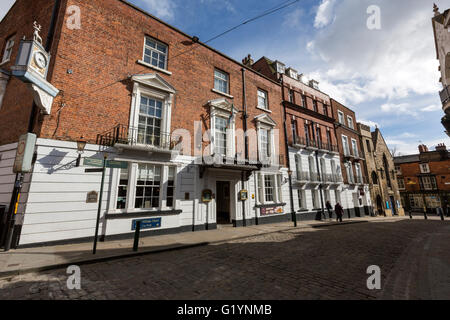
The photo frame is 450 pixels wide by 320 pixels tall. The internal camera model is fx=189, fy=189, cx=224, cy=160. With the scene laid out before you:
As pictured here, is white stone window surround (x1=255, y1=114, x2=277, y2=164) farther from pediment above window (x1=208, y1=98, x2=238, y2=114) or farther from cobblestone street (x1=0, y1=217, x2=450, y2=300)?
cobblestone street (x1=0, y1=217, x2=450, y2=300)

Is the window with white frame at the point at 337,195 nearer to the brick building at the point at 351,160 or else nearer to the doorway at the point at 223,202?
the brick building at the point at 351,160

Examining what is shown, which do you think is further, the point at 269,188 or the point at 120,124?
the point at 269,188

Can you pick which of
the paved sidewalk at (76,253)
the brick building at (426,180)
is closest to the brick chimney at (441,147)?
the brick building at (426,180)

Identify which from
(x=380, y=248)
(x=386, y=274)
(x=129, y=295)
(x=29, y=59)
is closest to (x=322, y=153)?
(x=380, y=248)

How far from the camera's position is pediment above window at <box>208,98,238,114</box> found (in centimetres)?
1280

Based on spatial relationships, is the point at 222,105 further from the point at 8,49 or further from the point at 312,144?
the point at 8,49

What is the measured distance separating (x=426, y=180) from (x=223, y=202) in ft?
151

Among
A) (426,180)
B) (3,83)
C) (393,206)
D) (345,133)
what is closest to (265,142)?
(345,133)

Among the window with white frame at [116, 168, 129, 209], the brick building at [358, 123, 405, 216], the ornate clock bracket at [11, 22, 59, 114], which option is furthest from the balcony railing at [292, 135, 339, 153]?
the ornate clock bracket at [11, 22, 59, 114]

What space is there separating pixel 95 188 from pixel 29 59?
5.10m

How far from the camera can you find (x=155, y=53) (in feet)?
37.6

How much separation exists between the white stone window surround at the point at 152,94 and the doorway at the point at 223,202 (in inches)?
280

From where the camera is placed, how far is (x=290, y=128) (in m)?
18.2

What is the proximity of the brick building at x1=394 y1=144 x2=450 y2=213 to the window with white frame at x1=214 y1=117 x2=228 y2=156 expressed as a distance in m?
39.6
